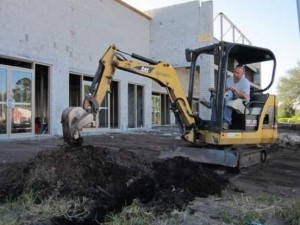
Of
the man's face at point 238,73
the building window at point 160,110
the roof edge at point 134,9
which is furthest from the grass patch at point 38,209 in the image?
the building window at point 160,110

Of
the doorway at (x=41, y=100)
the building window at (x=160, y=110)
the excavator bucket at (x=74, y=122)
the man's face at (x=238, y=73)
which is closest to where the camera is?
the excavator bucket at (x=74, y=122)

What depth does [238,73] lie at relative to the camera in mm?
7359

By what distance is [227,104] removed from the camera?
7016mm

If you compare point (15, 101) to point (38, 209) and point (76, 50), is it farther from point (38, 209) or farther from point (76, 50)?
point (38, 209)

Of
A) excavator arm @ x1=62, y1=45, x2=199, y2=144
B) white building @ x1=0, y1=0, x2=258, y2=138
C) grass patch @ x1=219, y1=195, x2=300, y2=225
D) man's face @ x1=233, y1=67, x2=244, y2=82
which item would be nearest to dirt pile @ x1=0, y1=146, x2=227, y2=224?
excavator arm @ x1=62, y1=45, x2=199, y2=144

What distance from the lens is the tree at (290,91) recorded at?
156 ft

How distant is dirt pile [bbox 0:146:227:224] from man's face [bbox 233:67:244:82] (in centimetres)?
248

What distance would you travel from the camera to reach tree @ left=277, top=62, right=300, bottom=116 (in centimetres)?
4762

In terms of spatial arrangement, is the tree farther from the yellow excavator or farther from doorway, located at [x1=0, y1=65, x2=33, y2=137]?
the yellow excavator

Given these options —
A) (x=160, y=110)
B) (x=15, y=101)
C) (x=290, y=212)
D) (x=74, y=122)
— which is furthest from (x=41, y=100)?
(x=290, y=212)

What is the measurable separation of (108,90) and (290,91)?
151ft

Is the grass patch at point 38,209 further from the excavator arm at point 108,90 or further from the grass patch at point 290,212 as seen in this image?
the grass patch at point 290,212

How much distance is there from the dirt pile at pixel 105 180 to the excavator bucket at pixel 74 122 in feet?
0.52

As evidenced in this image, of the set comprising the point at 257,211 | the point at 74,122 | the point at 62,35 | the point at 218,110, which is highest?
the point at 62,35
